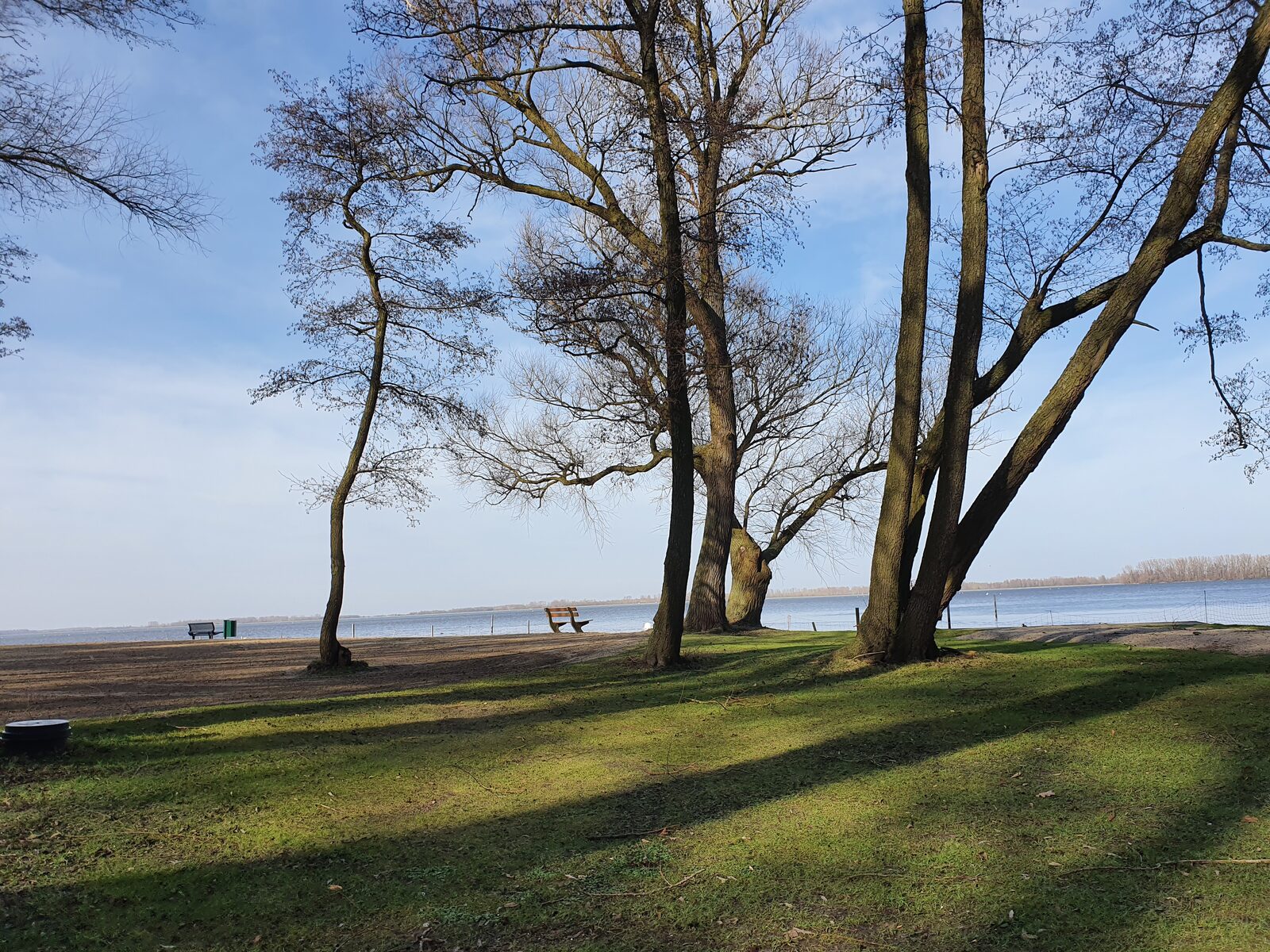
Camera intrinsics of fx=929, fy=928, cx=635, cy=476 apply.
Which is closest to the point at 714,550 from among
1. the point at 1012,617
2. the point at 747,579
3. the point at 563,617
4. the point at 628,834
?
the point at 747,579

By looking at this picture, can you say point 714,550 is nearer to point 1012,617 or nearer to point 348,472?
point 348,472

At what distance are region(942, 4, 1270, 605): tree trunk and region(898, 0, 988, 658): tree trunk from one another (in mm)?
234

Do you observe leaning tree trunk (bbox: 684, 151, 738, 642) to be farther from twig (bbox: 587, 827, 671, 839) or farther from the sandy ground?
twig (bbox: 587, 827, 671, 839)

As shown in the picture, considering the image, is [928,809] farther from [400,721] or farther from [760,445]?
[760,445]

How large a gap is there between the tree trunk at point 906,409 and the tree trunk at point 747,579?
377 inches

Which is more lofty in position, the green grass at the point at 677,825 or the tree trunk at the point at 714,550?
the tree trunk at the point at 714,550

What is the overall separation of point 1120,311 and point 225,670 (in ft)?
47.2

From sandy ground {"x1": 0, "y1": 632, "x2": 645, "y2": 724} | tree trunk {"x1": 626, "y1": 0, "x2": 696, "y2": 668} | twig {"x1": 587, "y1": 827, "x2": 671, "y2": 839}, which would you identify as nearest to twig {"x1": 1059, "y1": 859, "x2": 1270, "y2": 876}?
twig {"x1": 587, "y1": 827, "x2": 671, "y2": 839}

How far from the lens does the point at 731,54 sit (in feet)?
53.2

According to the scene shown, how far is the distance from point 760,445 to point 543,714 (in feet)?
47.1

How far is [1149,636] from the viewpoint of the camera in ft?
37.0

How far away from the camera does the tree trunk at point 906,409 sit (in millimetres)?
9969

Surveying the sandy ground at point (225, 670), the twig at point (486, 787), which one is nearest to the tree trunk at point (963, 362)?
the twig at point (486, 787)

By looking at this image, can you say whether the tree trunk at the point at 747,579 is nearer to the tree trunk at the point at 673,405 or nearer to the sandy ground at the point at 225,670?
the sandy ground at the point at 225,670
